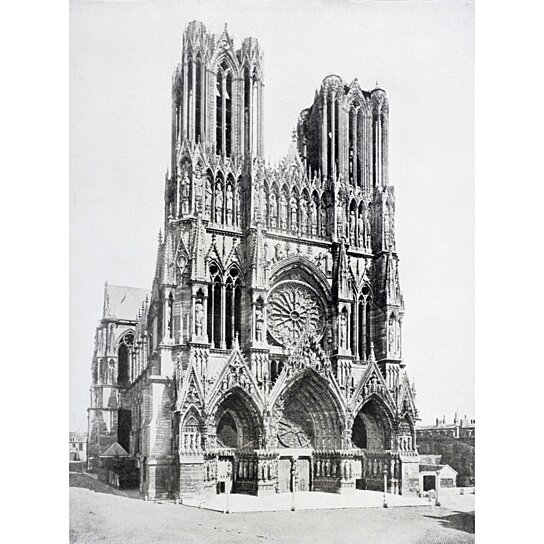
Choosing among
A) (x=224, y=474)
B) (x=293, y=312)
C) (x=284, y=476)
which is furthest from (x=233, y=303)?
(x=284, y=476)

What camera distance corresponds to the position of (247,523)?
9.37 m

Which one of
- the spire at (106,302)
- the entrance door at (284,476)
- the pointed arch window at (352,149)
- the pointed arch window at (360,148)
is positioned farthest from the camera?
the pointed arch window at (352,149)

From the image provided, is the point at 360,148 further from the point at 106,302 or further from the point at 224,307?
the point at 106,302

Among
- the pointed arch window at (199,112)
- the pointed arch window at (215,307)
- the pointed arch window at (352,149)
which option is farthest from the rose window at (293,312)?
the pointed arch window at (199,112)

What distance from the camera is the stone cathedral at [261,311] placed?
10211 millimetres

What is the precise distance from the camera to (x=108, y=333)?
959 cm

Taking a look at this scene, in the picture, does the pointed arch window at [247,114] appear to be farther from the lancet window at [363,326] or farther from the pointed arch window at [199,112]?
the lancet window at [363,326]

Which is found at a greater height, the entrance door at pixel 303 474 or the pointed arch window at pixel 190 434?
the pointed arch window at pixel 190 434

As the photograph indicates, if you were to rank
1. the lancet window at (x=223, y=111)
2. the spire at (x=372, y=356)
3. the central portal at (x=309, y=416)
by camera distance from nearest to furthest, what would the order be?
1. the central portal at (x=309, y=416)
2. the lancet window at (x=223, y=111)
3. the spire at (x=372, y=356)

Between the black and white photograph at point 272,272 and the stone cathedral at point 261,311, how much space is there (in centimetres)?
3

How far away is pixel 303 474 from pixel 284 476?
0.89ft

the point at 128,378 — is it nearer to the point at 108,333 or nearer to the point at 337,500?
the point at 108,333
